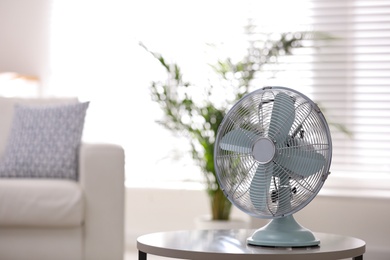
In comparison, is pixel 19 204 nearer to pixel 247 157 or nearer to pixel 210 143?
pixel 210 143

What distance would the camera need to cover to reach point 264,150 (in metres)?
2.14

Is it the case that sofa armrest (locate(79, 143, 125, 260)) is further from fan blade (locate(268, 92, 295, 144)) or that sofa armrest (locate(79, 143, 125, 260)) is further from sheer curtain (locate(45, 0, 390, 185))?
fan blade (locate(268, 92, 295, 144))

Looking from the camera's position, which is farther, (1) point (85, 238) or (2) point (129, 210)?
(2) point (129, 210)

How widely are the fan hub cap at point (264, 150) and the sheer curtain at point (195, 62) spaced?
7.15 ft

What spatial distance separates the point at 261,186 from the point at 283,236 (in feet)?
0.50

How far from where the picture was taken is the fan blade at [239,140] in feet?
7.14

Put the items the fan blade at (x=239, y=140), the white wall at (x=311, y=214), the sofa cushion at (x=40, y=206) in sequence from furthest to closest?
the white wall at (x=311, y=214) → the sofa cushion at (x=40, y=206) → the fan blade at (x=239, y=140)

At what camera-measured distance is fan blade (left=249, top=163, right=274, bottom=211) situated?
2113mm

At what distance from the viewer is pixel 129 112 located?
4973mm

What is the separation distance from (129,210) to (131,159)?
349 mm

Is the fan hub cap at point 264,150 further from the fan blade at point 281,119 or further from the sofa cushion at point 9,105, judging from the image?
the sofa cushion at point 9,105

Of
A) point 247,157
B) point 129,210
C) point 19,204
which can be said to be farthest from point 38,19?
point 247,157

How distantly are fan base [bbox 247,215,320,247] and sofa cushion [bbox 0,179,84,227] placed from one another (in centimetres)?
141

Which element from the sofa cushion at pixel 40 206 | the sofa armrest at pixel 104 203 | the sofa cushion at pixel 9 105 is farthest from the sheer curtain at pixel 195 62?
the sofa cushion at pixel 40 206
